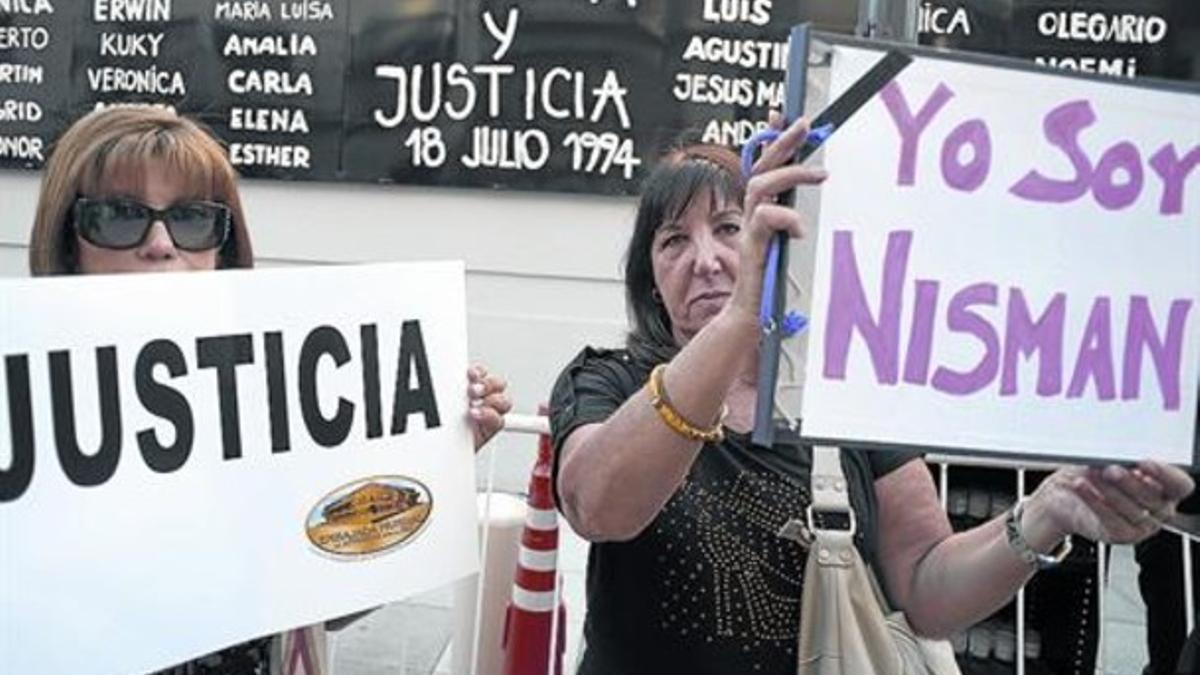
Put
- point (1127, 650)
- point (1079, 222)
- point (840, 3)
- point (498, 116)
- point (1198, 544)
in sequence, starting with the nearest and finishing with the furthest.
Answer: point (1079, 222)
point (1198, 544)
point (1127, 650)
point (840, 3)
point (498, 116)

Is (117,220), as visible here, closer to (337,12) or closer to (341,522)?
(341,522)

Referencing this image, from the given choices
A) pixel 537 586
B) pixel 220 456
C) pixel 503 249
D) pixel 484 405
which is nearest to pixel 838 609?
pixel 484 405

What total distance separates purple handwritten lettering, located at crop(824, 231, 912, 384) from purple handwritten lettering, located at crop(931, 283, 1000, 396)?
71 mm

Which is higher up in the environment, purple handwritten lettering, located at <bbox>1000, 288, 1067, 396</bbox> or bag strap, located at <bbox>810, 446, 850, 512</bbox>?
purple handwritten lettering, located at <bbox>1000, 288, 1067, 396</bbox>

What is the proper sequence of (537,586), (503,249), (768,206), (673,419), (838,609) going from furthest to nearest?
(503,249) → (537,586) → (838,609) → (673,419) → (768,206)

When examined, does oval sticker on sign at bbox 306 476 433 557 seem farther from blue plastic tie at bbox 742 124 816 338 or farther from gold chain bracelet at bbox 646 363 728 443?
blue plastic tie at bbox 742 124 816 338

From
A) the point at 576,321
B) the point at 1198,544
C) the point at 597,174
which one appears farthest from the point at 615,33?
the point at 1198,544

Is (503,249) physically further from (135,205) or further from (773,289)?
(773,289)

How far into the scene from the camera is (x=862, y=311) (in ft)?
4.43

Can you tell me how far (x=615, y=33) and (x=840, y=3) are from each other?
3.85ft

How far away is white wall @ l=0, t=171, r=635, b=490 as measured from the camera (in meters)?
6.04

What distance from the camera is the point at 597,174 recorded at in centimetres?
595

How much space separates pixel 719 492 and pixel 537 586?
4.11 feet

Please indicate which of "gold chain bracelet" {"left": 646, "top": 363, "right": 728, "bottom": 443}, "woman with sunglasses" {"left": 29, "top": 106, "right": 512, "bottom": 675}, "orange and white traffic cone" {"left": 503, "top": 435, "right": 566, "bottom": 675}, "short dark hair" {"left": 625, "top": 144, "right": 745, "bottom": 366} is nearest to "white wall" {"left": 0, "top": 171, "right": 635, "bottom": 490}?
"orange and white traffic cone" {"left": 503, "top": 435, "right": 566, "bottom": 675}
